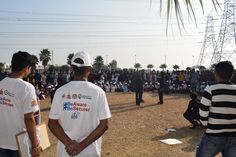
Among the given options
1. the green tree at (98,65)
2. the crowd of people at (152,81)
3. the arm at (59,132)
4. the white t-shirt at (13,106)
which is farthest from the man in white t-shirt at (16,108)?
the crowd of people at (152,81)

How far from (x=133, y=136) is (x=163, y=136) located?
806mm

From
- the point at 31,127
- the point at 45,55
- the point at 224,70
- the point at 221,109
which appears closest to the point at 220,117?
the point at 221,109

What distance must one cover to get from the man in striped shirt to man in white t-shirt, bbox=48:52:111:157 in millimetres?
1513

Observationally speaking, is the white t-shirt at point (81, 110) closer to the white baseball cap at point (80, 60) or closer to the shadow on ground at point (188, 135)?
the white baseball cap at point (80, 60)

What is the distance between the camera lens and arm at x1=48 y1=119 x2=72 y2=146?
3.45 metres

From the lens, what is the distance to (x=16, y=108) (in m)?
3.87

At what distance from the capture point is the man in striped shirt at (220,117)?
4465 mm

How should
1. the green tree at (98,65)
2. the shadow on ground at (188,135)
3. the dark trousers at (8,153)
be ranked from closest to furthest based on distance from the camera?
the dark trousers at (8,153) < the shadow on ground at (188,135) < the green tree at (98,65)

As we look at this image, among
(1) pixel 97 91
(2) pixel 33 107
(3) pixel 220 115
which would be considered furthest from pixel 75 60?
Answer: (3) pixel 220 115

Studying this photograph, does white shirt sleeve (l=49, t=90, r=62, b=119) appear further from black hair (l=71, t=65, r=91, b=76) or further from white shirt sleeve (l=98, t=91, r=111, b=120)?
white shirt sleeve (l=98, t=91, r=111, b=120)

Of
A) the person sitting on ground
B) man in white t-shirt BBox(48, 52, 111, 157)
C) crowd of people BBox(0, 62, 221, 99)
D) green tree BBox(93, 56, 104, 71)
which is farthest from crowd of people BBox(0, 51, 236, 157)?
crowd of people BBox(0, 62, 221, 99)

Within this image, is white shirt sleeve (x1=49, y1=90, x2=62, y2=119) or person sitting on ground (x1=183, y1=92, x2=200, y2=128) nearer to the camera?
white shirt sleeve (x1=49, y1=90, x2=62, y2=119)

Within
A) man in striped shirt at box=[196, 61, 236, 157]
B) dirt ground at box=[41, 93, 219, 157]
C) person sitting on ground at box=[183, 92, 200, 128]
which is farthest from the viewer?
person sitting on ground at box=[183, 92, 200, 128]

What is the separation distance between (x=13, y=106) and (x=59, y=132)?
2.15 ft
